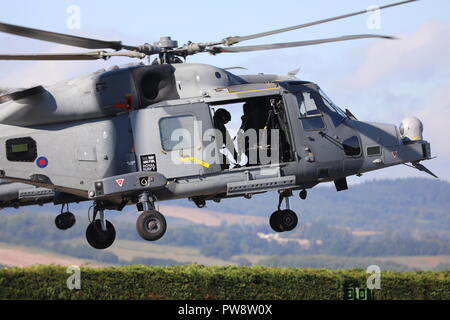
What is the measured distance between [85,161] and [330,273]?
207 inches

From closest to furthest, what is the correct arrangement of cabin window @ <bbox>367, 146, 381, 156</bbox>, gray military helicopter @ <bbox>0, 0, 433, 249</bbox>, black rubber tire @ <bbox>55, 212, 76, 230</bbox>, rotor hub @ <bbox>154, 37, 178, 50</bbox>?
gray military helicopter @ <bbox>0, 0, 433, 249</bbox> < rotor hub @ <bbox>154, 37, 178, 50</bbox> < cabin window @ <bbox>367, 146, 381, 156</bbox> < black rubber tire @ <bbox>55, 212, 76, 230</bbox>

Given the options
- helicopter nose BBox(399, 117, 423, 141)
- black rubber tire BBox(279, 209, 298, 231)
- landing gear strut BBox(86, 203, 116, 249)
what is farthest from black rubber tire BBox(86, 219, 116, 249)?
helicopter nose BBox(399, 117, 423, 141)

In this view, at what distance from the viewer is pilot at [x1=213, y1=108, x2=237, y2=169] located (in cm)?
1955

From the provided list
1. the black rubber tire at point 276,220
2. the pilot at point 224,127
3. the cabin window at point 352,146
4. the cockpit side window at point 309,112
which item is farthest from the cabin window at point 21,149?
the cabin window at point 352,146

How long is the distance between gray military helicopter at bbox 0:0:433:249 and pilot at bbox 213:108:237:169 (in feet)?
0.09

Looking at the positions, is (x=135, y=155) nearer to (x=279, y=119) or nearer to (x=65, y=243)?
(x=279, y=119)

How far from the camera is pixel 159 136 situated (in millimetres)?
18656

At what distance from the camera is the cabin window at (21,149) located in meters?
18.4

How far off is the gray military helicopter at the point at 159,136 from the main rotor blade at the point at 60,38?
102mm

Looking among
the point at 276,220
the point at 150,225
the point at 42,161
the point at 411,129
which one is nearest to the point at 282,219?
the point at 276,220

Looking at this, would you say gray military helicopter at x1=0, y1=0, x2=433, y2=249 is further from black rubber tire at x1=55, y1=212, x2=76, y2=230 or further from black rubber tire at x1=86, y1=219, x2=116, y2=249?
black rubber tire at x1=55, y1=212, x2=76, y2=230

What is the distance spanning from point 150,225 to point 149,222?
0.26 ft

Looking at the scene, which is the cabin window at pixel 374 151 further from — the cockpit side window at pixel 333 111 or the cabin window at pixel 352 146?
the cockpit side window at pixel 333 111
